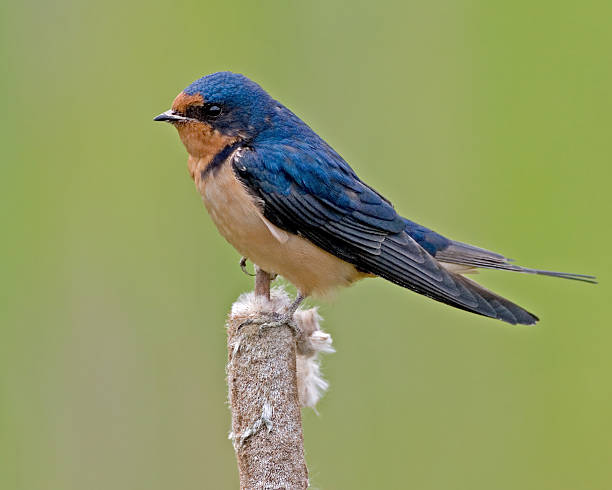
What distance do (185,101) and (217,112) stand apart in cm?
9

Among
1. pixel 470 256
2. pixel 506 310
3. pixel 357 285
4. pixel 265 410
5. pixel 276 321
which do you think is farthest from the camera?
pixel 357 285

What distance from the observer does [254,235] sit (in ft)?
7.45

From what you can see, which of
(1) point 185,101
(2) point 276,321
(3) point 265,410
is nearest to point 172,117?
(1) point 185,101

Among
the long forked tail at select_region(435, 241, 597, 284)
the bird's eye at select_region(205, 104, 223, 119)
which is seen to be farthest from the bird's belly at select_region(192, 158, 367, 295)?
the long forked tail at select_region(435, 241, 597, 284)

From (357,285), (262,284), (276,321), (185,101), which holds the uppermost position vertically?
(185,101)

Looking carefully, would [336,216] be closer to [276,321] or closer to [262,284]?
[262,284]

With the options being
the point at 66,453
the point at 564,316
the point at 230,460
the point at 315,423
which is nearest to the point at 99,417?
the point at 66,453

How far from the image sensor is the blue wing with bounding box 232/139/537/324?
2.27 m

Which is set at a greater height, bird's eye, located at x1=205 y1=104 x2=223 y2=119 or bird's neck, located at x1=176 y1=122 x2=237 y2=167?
bird's eye, located at x1=205 y1=104 x2=223 y2=119

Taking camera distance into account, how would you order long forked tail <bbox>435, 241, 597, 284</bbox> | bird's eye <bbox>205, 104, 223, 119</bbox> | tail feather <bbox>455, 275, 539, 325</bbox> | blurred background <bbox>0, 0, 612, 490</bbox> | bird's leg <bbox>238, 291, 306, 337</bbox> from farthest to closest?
blurred background <bbox>0, 0, 612, 490</bbox> → long forked tail <bbox>435, 241, 597, 284</bbox> → bird's eye <bbox>205, 104, 223, 119</bbox> → tail feather <bbox>455, 275, 539, 325</bbox> → bird's leg <bbox>238, 291, 306, 337</bbox>

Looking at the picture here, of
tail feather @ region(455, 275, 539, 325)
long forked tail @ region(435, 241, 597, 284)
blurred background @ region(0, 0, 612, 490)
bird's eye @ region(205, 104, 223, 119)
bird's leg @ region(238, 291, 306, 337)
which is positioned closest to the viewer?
bird's leg @ region(238, 291, 306, 337)

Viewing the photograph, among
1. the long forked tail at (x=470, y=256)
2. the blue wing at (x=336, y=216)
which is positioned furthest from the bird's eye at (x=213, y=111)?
the long forked tail at (x=470, y=256)

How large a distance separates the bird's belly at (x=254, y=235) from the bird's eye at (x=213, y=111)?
0.13 meters

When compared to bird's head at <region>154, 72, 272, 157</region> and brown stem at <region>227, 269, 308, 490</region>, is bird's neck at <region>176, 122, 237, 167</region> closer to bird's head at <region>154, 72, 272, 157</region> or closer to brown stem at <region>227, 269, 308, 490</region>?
bird's head at <region>154, 72, 272, 157</region>
